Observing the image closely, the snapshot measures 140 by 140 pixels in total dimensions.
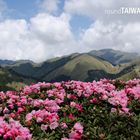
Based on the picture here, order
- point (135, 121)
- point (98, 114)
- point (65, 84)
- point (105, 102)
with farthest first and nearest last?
point (65, 84) < point (105, 102) < point (98, 114) < point (135, 121)

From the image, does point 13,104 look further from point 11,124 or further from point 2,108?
point 11,124

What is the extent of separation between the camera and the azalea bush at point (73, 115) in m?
10.4

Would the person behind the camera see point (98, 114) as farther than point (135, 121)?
Yes

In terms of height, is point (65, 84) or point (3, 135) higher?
point (65, 84)

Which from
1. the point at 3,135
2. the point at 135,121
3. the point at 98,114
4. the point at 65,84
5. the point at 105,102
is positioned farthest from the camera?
the point at 65,84

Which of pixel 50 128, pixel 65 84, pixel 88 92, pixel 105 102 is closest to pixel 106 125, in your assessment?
pixel 50 128

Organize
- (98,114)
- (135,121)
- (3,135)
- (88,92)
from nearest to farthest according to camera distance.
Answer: (3,135) → (135,121) → (98,114) → (88,92)

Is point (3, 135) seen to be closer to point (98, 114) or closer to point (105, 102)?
point (98, 114)

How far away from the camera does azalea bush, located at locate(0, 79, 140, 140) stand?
1039 cm

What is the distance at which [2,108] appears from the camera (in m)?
14.5

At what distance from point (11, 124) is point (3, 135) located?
48 cm

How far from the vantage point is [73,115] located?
12578 millimetres

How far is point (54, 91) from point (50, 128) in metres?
4.94

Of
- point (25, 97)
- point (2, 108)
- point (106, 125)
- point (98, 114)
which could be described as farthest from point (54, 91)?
point (106, 125)
